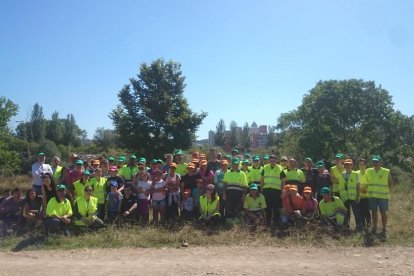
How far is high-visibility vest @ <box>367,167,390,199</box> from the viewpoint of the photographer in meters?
9.97

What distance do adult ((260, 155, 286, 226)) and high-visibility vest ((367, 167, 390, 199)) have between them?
84.3 inches

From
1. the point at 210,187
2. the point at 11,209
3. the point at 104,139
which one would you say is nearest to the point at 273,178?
the point at 210,187

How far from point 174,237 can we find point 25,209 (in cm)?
423

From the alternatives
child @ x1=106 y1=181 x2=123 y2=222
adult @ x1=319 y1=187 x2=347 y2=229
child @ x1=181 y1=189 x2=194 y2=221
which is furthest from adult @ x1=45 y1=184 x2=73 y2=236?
adult @ x1=319 y1=187 x2=347 y2=229

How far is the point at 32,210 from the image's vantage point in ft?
35.2

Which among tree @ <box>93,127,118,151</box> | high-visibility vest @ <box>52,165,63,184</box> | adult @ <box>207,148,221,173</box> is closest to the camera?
high-visibility vest @ <box>52,165,63,184</box>

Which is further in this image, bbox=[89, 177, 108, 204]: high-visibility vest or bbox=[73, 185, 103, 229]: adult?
bbox=[89, 177, 108, 204]: high-visibility vest

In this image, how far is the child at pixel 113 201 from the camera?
10672mm

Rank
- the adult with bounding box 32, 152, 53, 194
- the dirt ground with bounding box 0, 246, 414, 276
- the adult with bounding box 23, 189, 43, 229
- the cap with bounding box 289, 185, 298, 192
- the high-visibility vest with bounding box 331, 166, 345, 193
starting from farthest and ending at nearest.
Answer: the adult with bounding box 32, 152, 53, 194 → the high-visibility vest with bounding box 331, 166, 345, 193 → the adult with bounding box 23, 189, 43, 229 → the cap with bounding box 289, 185, 298, 192 → the dirt ground with bounding box 0, 246, 414, 276

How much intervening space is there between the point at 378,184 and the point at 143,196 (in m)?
5.84

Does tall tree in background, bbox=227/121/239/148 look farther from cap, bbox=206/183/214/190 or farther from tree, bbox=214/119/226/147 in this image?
cap, bbox=206/183/214/190

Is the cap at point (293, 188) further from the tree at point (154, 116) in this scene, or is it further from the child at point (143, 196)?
the tree at point (154, 116)

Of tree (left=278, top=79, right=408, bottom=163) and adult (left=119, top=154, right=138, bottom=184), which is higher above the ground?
tree (left=278, top=79, right=408, bottom=163)

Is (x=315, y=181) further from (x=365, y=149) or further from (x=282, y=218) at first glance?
(x=365, y=149)
